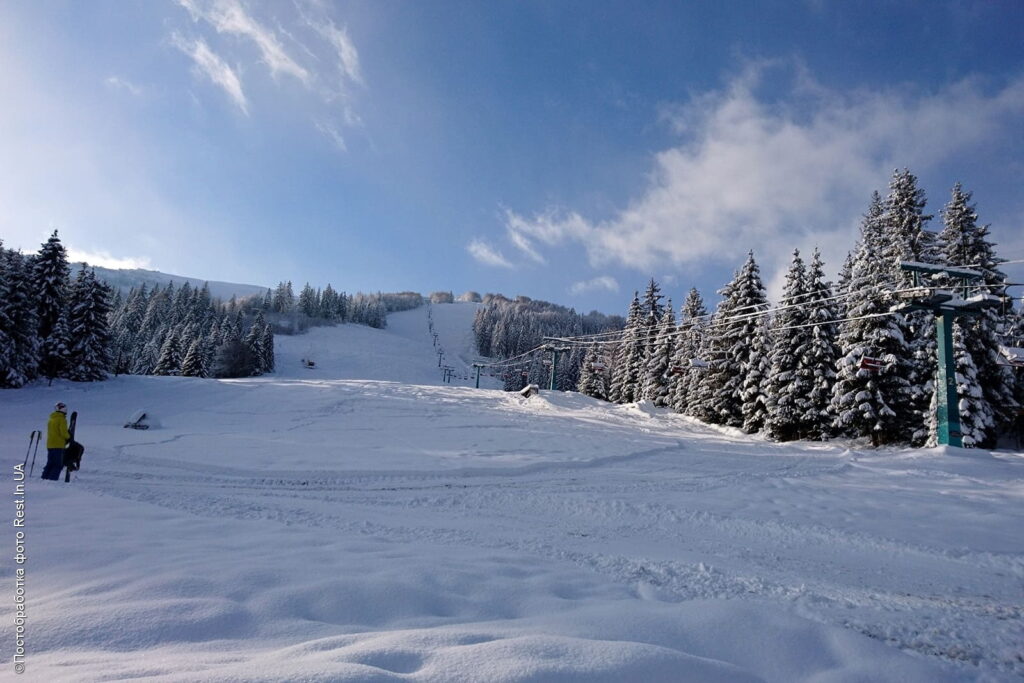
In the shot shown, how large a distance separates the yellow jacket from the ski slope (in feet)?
3.47

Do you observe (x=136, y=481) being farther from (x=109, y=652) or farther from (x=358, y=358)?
(x=358, y=358)

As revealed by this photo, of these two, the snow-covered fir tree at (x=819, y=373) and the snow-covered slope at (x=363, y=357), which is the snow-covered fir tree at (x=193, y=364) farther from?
the snow-covered fir tree at (x=819, y=373)

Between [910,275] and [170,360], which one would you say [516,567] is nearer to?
[910,275]

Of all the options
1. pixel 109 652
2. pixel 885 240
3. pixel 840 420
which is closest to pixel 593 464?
pixel 109 652

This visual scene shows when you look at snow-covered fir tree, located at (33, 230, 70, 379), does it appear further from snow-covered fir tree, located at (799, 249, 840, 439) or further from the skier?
snow-covered fir tree, located at (799, 249, 840, 439)

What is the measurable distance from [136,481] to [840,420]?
30.1 m

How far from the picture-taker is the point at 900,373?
2512cm

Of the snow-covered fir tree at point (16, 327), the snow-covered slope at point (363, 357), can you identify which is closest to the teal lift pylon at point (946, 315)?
the snow-covered fir tree at point (16, 327)

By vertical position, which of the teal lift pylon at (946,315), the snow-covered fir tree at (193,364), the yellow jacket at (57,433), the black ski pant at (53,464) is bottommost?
the black ski pant at (53,464)

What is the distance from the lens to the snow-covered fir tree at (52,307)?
34.0m

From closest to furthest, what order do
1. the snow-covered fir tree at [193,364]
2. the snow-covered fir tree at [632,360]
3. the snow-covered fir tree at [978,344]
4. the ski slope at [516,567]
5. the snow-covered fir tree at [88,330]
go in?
the ski slope at [516,567]
the snow-covered fir tree at [978,344]
the snow-covered fir tree at [88,330]
the snow-covered fir tree at [632,360]
the snow-covered fir tree at [193,364]

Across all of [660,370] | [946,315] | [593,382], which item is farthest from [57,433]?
[593,382]

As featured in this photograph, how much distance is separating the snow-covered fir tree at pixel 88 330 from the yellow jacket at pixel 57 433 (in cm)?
3265

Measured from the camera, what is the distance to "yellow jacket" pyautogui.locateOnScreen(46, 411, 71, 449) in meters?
10.0
